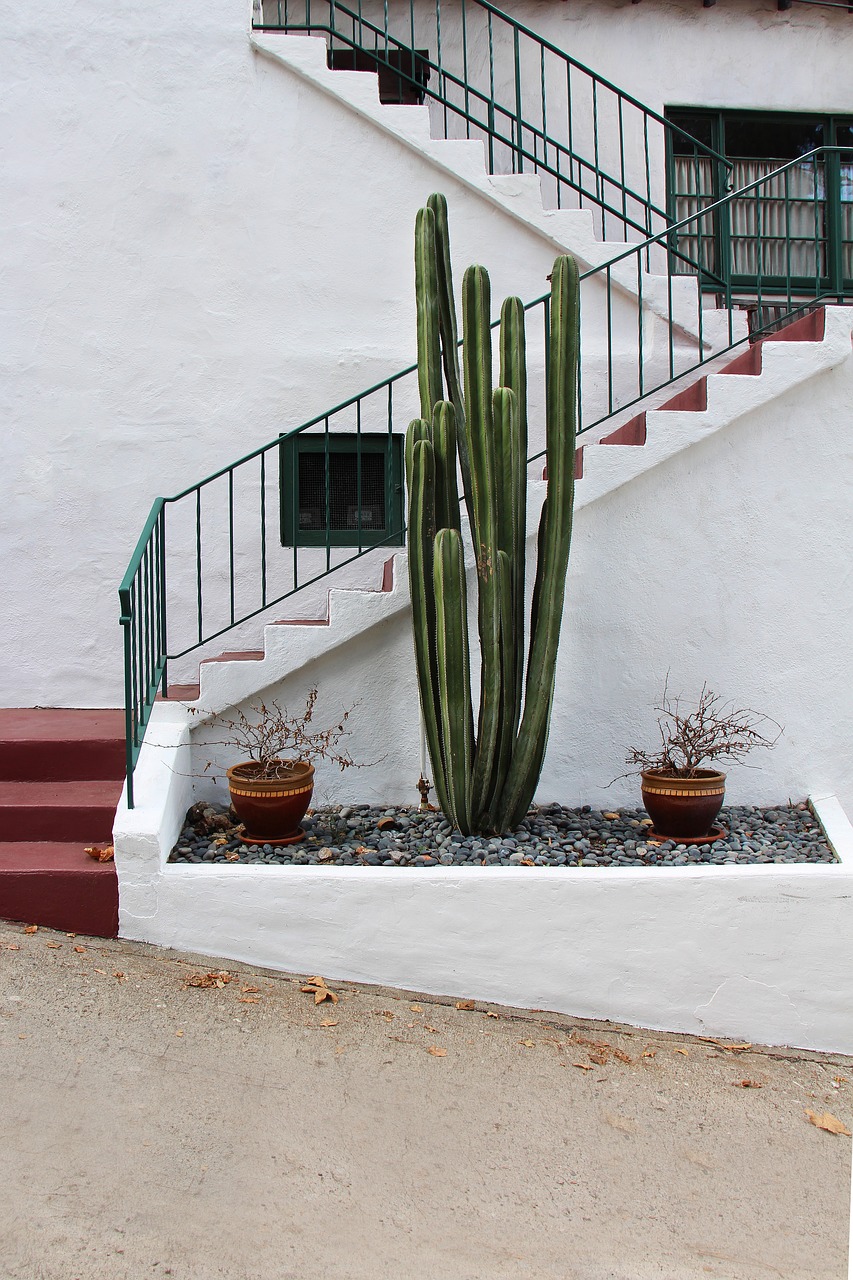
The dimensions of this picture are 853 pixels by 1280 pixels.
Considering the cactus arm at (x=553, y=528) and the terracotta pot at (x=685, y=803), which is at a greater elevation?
the cactus arm at (x=553, y=528)

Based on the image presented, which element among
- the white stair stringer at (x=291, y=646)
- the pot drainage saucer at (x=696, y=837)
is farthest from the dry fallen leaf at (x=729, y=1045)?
the white stair stringer at (x=291, y=646)

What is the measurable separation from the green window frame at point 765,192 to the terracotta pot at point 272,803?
5.31m

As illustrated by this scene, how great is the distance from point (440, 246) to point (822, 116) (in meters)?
5.17

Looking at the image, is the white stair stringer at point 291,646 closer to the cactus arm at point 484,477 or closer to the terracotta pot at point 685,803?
the cactus arm at point 484,477

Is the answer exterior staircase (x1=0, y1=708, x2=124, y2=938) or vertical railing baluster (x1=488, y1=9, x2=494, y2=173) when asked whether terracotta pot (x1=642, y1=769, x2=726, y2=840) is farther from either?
vertical railing baluster (x1=488, y1=9, x2=494, y2=173)

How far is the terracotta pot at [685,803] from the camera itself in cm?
499

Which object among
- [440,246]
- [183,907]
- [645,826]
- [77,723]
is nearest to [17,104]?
[440,246]

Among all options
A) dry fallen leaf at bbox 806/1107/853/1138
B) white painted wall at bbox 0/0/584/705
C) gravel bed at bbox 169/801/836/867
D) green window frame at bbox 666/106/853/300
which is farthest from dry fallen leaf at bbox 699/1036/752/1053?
green window frame at bbox 666/106/853/300

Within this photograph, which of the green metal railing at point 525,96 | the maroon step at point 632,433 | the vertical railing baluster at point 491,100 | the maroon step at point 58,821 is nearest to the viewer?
the maroon step at point 58,821

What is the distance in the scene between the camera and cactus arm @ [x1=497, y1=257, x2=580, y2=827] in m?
4.78

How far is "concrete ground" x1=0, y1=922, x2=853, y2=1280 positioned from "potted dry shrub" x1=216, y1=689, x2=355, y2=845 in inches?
29.7

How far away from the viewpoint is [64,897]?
449 centimetres

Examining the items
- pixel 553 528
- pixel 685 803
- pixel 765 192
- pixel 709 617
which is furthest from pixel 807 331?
pixel 765 192

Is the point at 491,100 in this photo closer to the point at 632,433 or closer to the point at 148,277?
the point at 148,277
